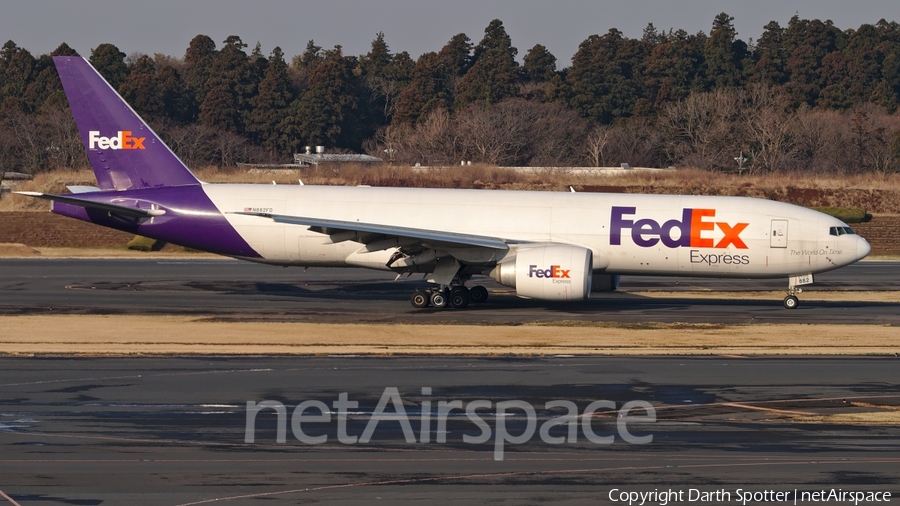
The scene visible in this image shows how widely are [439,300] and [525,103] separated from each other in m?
76.0

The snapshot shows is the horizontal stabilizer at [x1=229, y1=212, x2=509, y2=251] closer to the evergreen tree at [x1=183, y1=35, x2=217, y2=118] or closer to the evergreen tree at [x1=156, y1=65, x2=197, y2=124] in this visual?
the evergreen tree at [x1=156, y1=65, x2=197, y2=124]

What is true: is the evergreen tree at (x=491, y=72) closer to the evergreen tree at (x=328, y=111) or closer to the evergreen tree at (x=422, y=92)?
the evergreen tree at (x=422, y=92)

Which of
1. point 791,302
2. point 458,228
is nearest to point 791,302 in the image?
point 791,302

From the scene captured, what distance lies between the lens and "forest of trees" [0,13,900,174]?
93.1 meters

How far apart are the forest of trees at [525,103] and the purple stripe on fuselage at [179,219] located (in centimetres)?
5762

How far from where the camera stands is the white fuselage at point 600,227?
30.9 metres

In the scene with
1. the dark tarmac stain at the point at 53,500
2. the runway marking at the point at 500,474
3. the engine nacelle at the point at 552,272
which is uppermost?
the engine nacelle at the point at 552,272

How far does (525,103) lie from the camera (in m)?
105

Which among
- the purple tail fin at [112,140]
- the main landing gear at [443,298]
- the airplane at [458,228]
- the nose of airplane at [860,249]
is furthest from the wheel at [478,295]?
the nose of airplane at [860,249]

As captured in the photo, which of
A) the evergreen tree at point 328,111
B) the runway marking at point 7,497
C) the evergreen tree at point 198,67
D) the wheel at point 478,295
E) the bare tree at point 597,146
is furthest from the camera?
the evergreen tree at point 198,67

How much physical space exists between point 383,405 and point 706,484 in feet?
20.5

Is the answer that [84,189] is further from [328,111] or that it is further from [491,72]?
[491,72]

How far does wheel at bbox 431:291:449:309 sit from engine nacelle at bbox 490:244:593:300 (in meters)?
2.48

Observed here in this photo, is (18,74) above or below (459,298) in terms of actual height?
above
